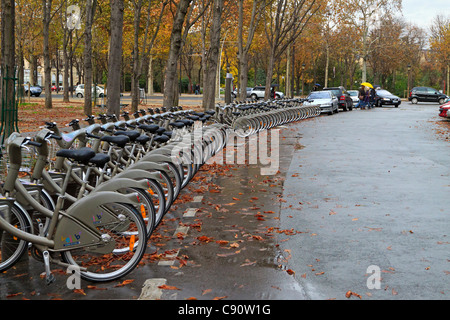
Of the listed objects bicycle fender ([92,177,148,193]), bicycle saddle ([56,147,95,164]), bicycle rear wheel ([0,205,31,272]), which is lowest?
bicycle rear wheel ([0,205,31,272])

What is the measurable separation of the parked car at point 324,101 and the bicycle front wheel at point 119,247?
27588 mm

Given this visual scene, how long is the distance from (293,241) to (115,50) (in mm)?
8722

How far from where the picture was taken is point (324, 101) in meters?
32.4

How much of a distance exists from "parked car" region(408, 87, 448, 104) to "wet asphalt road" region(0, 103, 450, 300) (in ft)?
147

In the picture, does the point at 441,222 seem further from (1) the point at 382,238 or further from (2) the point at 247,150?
(2) the point at 247,150

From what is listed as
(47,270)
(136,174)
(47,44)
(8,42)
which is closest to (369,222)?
(136,174)

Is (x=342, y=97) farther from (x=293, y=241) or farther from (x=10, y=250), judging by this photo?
(x=10, y=250)

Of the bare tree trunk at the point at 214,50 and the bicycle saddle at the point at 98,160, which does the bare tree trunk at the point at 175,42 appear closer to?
the bare tree trunk at the point at 214,50

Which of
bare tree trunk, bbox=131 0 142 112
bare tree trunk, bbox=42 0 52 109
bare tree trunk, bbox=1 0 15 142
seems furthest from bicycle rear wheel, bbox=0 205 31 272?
bare tree trunk, bbox=42 0 52 109

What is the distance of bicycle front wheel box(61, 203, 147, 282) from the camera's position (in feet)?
15.6

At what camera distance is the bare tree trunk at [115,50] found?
13406mm

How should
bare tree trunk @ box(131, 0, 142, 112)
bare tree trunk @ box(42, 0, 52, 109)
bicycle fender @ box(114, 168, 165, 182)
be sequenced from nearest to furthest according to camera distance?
bicycle fender @ box(114, 168, 165, 182) → bare tree trunk @ box(131, 0, 142, 112) → bare tree trunk @ box(42, 0, 52, 109)

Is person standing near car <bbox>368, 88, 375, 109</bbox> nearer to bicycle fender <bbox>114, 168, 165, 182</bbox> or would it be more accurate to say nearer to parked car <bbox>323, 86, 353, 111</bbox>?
parked car <bbox>323, 86, 353, 111</bbox>

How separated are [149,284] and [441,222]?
410cm
